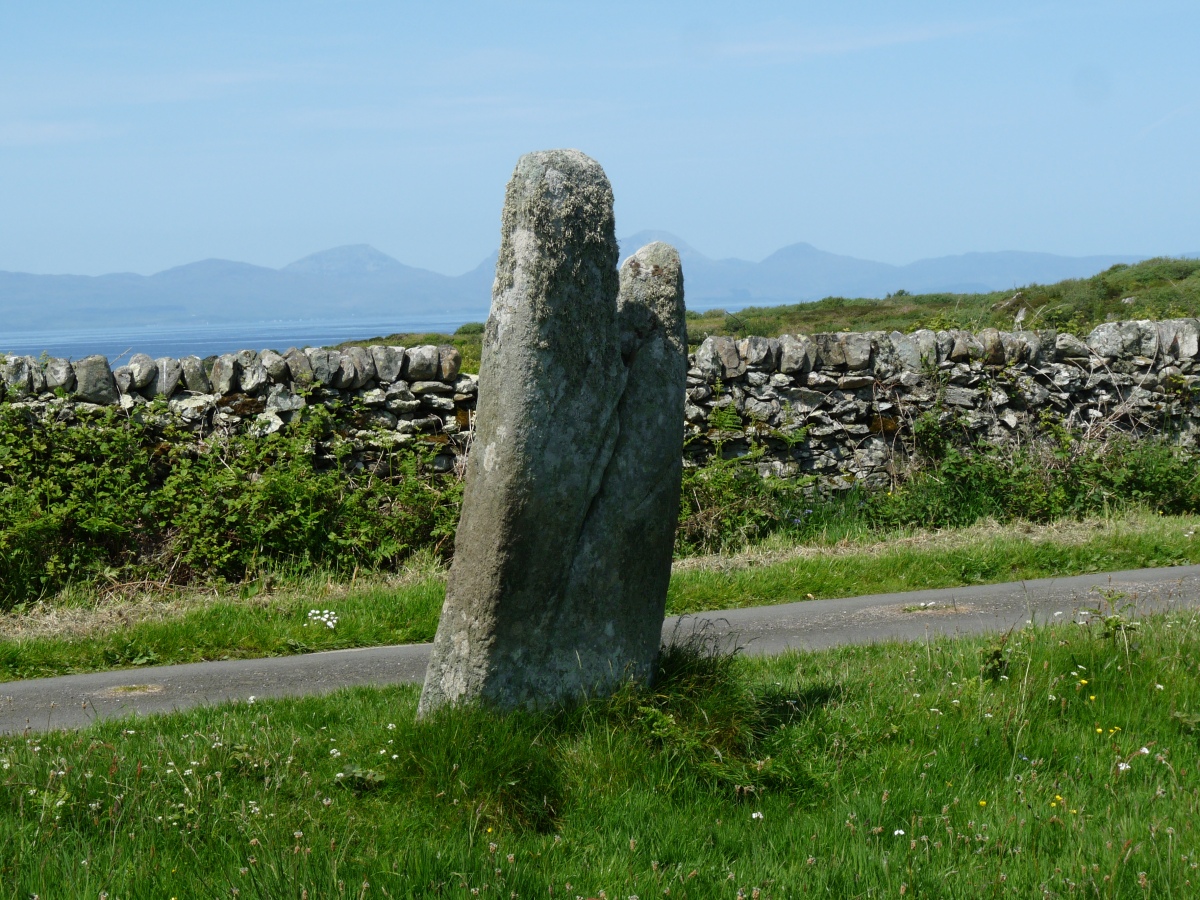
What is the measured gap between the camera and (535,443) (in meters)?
4.66

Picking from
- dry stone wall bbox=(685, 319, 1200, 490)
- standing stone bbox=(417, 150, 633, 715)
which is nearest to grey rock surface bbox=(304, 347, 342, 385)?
dry stone wall bbox=(685, 319, 1200, 490)

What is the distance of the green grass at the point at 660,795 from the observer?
3.66 meters

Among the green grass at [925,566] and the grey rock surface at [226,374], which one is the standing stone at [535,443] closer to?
the green grass at [925,566]

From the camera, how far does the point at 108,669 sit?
24.4 ft

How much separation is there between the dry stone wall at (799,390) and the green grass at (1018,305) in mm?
6013

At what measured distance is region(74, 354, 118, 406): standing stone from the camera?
1057cm

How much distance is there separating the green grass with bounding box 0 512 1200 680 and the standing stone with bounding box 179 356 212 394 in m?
2.50

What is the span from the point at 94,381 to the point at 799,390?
27.2 ft

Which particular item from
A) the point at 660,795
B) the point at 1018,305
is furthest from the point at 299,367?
the point at 1018,305

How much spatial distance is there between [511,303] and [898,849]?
2.85 m

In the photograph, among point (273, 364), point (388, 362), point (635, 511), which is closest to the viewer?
point (635, 511)

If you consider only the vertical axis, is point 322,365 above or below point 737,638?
above

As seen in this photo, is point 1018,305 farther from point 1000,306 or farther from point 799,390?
point 799,390

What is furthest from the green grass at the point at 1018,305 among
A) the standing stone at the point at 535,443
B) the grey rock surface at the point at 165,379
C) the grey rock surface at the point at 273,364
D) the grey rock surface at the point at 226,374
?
the standing stone at the point at 535,443
